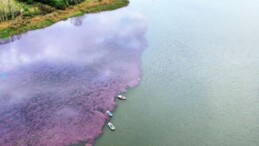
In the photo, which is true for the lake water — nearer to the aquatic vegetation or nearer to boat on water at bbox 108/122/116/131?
boat on water at bbox 108/122/116/131

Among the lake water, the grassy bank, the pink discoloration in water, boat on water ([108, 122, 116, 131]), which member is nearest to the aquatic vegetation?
the grassy bank

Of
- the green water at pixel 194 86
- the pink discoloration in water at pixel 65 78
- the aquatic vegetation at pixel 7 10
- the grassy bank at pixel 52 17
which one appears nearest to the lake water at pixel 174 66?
the green water at pixel 194 86

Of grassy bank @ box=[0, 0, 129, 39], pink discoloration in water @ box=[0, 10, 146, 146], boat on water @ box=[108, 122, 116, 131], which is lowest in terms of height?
boat on water @ box=[108, 122, 116, 131]

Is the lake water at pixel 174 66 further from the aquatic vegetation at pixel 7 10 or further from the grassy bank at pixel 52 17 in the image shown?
the aquatic vegetation at pixel 7 10

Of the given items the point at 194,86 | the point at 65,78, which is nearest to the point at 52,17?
the point at 65,78

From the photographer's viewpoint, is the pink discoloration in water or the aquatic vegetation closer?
the pink discoloration in water

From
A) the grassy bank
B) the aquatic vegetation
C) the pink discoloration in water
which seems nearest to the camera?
the pink discoloration in water

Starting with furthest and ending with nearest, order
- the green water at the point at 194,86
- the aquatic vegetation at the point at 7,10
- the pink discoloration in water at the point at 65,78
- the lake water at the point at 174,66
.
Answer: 1. the aquatic vegetation at the point at 7,10
2. the lake water at the point at 174,66
3. the green water at the point at 194,86
4. the pink discoloration in water at the point at 65,78
